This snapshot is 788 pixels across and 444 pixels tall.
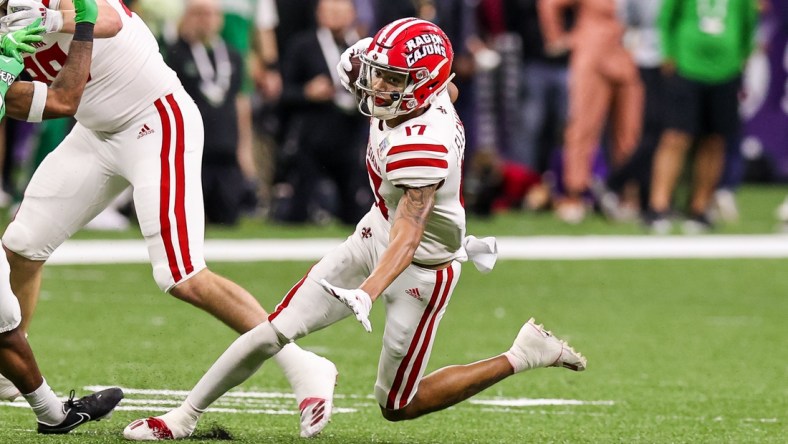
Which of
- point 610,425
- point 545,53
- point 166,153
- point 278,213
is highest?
point 166,153

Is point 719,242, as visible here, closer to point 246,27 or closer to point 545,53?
point 545,53

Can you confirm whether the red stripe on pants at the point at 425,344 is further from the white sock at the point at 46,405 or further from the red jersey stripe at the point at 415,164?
the white sock at the point at 46,405

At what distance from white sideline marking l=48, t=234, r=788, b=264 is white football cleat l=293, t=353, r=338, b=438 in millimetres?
5296

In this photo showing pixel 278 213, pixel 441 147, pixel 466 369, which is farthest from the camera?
pixel 278 213

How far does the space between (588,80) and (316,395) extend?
8701mm

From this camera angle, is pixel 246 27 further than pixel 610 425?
Yes

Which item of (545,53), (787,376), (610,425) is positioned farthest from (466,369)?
(545,53)

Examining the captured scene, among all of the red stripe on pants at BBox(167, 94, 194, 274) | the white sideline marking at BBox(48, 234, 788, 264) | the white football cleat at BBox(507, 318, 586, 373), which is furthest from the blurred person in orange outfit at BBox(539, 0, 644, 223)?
the red stripe on pants at BBox(167, 94, 194, 274)

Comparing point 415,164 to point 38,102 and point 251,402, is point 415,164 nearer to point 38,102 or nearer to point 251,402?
point 38,102

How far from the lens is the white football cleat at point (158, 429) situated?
5199 millimetres

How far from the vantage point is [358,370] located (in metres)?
7.05

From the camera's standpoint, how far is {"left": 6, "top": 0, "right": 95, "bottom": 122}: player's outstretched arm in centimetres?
524

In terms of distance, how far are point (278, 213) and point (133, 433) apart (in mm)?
8206

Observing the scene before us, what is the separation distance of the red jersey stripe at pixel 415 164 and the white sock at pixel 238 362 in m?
0.67
